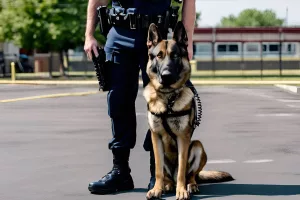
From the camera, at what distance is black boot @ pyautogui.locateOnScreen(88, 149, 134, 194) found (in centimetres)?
668

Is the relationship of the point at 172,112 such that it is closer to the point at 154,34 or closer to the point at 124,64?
the point at 154,34

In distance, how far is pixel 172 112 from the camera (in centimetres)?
606

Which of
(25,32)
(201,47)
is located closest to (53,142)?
(25,32)

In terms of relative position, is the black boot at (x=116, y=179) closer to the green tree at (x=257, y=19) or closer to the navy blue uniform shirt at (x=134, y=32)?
the navy blue uniform shirt at (x=134, y=32)

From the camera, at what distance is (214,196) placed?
639 centimetres

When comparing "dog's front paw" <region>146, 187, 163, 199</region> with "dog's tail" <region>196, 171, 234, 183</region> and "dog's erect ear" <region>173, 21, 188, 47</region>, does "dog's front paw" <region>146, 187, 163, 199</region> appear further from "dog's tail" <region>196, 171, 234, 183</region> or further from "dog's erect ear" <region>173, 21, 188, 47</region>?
"dog's erect ear" <region>173, 21, 188, 47</region>

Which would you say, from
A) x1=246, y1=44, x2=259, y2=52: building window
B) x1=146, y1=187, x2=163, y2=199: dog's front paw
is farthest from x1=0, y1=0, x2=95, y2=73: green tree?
x1=146, y1=187, x2=163, y2=199: dog's front paw

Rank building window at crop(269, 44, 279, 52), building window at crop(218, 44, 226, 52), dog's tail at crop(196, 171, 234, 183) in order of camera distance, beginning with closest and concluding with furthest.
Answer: dog's tail at crop(196, 171, 234, 183), building window at crop(218, 44, 226, 52), building window at crop(269, 44, 279, 52)

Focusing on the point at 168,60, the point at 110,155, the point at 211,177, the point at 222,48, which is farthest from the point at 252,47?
the point at 168,60

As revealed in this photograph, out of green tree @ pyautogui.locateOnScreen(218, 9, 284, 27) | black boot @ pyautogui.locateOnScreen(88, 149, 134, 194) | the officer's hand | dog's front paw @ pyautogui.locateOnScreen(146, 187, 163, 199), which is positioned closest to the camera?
dog's front paw @ pyautogui.locateOnScreen(146, 187, 163, 199)

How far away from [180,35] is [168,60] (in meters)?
0.26

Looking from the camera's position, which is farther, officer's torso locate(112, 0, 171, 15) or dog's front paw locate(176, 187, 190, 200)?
officer's torso locate(112, 0, 171, 15)

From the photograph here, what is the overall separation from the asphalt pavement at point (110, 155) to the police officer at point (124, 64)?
238 mm

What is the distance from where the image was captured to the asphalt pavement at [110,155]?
688 centimetres
